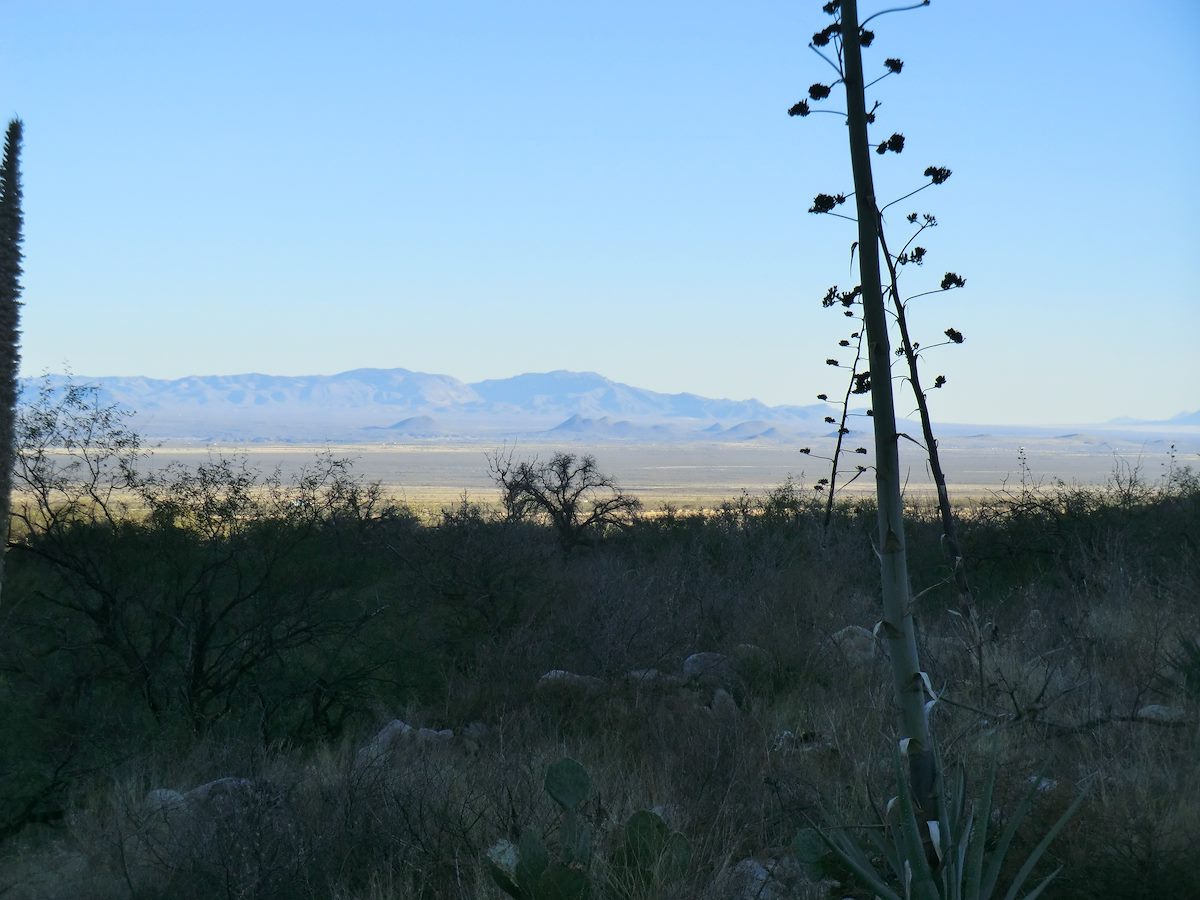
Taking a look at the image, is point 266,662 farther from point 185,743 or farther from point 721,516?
point 721,516

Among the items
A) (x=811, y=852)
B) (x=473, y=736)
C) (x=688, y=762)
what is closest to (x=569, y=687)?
(x=473, y=736)

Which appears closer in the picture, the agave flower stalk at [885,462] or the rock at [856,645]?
the agave flower stalk at [885,462]

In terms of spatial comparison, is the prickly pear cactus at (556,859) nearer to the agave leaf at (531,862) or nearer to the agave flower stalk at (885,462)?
the agave leaf at (531,862)

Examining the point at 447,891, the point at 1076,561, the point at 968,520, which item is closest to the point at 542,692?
the point at 447,891

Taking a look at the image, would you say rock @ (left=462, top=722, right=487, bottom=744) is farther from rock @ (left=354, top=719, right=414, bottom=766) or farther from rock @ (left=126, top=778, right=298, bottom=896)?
rock @ (left=126, top=778, right=298, bottom=896)

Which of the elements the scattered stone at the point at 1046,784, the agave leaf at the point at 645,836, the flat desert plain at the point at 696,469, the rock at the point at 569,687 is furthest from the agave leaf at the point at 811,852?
the flat desert plain at the point at 696,469

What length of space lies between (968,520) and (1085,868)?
14.5 meters

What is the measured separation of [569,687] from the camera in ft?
30.1

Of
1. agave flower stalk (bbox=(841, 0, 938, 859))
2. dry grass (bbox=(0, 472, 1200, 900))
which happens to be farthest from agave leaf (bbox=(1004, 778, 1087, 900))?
agave flower stalk (bbox=(841, 0, 938, 859))

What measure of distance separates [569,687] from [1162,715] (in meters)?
4.61

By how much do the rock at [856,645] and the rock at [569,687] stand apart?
6.90 feet

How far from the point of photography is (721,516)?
22312mm

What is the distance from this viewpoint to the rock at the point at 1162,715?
603cm

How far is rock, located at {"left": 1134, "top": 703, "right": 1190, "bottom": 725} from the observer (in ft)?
19.8
